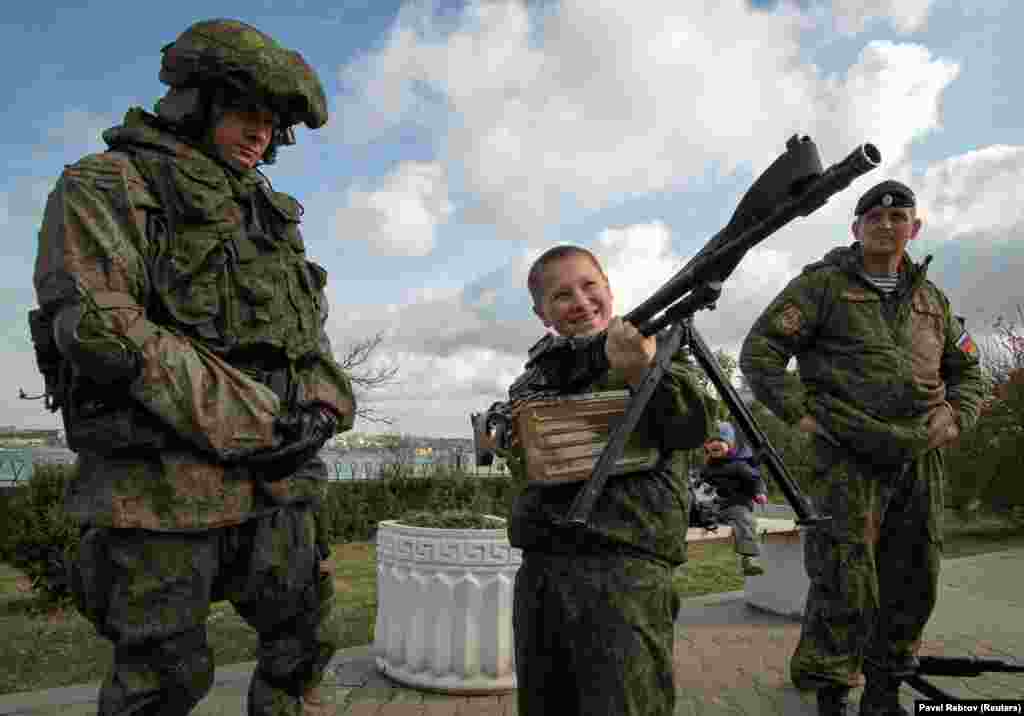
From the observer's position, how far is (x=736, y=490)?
6.09m

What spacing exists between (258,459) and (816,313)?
105 inches

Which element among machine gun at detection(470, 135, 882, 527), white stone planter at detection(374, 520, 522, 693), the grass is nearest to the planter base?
white stone planter at detection(374, 520, 522, 693)

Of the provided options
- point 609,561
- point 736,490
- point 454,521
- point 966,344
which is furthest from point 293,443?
point 736,490

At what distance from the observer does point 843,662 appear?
3.39 metres

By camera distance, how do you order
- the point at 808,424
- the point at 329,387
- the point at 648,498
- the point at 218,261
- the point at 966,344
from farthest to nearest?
the point at 966,344 → the point at 808,424 → the point at 329,387 → the point at 218,261 → the point at 648,498

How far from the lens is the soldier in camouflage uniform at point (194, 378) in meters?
2.03

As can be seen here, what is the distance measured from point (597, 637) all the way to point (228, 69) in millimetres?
1925

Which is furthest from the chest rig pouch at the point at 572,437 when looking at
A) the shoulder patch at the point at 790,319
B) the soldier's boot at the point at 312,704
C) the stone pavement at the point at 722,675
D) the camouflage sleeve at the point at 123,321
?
the stone pavement at the point at 722,675

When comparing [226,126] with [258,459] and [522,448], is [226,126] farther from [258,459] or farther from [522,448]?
[522,448]

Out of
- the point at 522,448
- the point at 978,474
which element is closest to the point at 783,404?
the point at 522,448

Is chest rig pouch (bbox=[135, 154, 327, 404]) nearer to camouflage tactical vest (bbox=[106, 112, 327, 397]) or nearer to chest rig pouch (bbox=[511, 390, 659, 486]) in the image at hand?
camouflage tactical vest (bbox=[106, 112, 327, 397])

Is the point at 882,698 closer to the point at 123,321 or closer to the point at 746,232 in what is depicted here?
the point at 746,232

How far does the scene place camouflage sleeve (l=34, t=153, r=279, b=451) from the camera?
6.37 ft

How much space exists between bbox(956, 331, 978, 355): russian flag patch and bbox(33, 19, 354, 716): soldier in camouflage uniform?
120 inches
